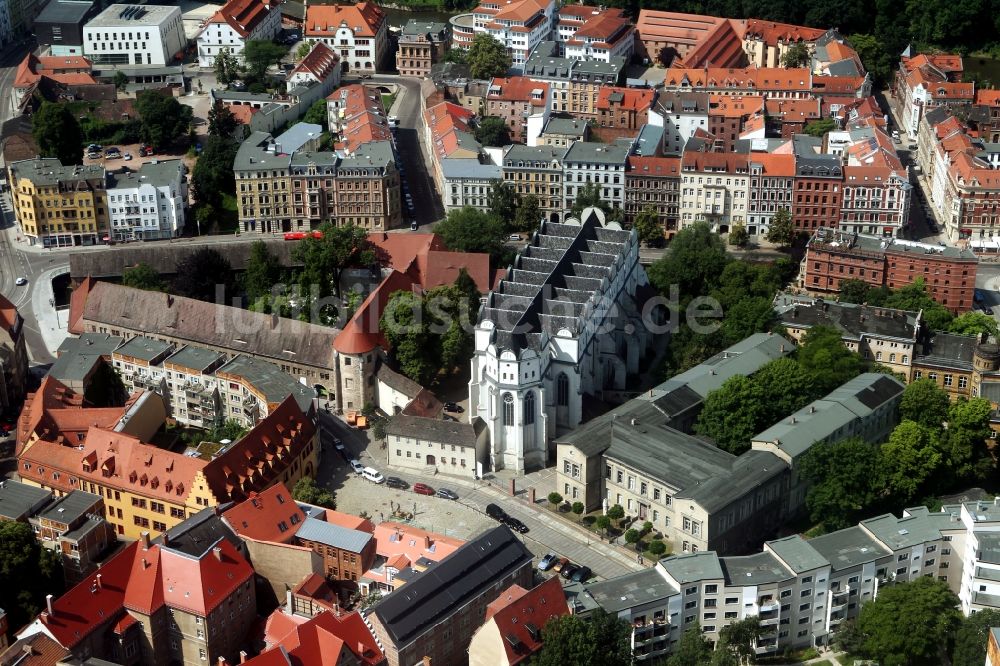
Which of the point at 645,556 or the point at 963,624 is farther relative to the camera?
the point at 645,556

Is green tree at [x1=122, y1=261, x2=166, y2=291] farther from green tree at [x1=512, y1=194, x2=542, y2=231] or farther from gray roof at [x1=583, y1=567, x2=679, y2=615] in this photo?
gray roof at [x1=583, y1=567, x2=679, y2=615]

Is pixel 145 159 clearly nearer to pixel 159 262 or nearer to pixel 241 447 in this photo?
pixel 159 262

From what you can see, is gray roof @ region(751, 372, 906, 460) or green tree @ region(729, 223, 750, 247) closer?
gray roof @ region(751, 372, 906, 460)

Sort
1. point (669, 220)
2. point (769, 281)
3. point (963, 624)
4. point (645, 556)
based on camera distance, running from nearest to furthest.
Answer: point (963, 624)
point (645, 556)
point (769, 281)
point (669, 220)

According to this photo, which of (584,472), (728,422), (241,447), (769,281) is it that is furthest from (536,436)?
(769,281)

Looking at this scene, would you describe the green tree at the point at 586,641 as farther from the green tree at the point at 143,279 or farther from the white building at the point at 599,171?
the white building at the point at 599,171

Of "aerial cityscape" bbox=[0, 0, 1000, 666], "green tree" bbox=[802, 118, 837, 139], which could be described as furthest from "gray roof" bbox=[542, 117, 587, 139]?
"green tree" bbox=[802, 118, 837, 139]

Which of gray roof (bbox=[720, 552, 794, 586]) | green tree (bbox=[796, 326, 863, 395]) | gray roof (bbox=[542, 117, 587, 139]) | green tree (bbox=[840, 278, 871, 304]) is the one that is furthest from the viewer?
gray roof (bbox=[542, 117, 587, 139])

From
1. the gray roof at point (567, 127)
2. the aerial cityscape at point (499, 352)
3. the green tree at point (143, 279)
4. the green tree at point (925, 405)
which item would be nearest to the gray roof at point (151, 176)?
the aerial cityscape at point (499, 352)
